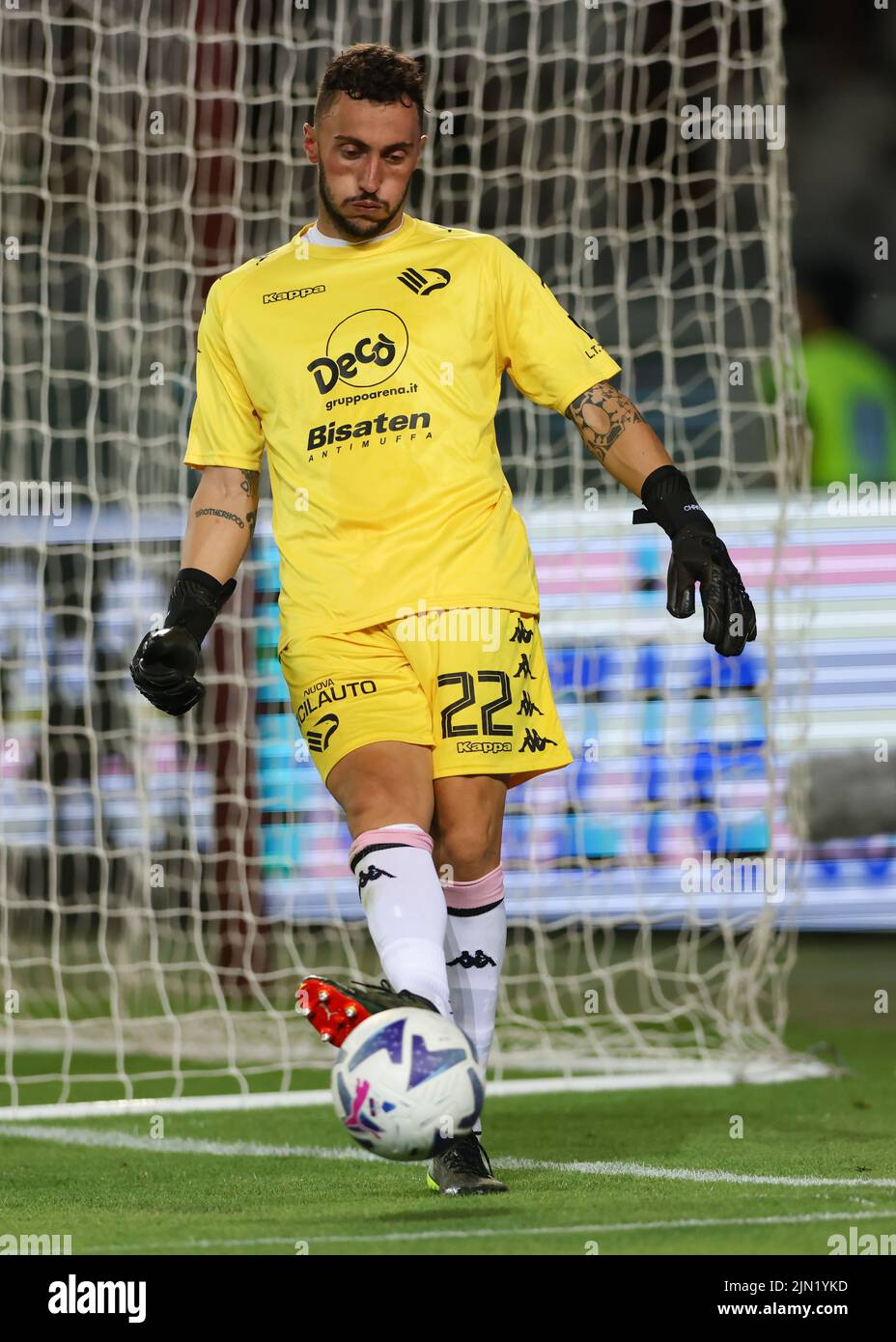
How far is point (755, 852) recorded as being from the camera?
871cm

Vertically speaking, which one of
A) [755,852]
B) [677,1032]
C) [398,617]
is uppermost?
[398,617]

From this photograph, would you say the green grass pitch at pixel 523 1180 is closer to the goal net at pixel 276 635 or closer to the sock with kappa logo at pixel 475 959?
the sock with kappa logo at pixel 475 959

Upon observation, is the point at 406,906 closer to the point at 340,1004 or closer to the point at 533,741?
the point at 340,1004

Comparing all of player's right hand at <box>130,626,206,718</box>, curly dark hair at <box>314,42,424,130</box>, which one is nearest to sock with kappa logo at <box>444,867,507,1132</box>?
player's right hand at <box>130,626,206,718</box>

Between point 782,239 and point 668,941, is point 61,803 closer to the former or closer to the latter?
point 668,941

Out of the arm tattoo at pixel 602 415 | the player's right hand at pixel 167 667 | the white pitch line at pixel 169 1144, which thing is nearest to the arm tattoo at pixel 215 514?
the player's right hand at pixel 167 667

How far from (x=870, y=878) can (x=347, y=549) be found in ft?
19.2

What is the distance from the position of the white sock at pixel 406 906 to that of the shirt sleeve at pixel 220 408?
0.90m

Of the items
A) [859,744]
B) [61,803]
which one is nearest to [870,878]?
[859,744]

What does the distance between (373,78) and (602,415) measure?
0.78 metres

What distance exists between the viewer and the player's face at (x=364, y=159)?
12.7 feet

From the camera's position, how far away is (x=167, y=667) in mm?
3832

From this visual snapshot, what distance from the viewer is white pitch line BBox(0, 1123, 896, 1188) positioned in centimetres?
412

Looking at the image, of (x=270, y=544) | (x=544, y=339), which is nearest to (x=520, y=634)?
(x=544, y=339)
